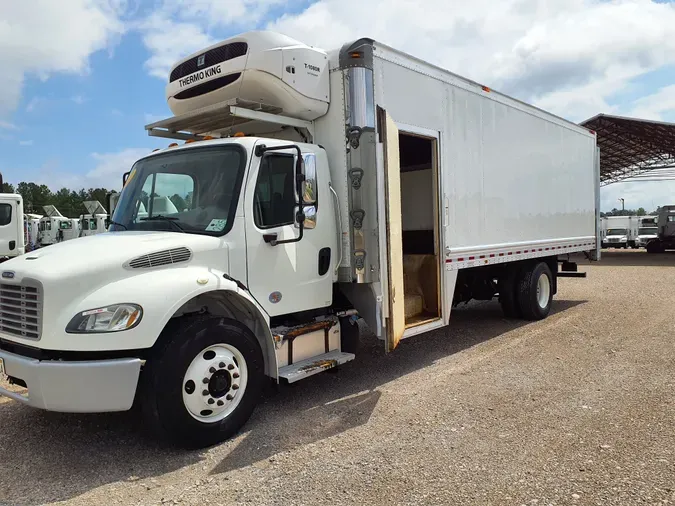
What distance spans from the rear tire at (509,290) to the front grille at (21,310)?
7272mm

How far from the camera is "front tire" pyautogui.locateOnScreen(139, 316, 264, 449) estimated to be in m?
3.99

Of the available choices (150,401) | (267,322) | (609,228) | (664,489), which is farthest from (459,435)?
(609,228)

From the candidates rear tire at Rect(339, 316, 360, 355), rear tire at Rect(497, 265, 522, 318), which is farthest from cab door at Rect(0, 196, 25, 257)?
rear tire at Rect(497, 265, 522, 318)

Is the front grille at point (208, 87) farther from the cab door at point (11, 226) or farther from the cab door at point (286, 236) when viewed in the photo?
the cab door at point (11, 226)

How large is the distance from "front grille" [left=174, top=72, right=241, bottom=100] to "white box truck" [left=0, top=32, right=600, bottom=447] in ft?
0.06

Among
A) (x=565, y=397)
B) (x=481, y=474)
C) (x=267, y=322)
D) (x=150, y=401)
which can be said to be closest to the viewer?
(x=481, y=474)

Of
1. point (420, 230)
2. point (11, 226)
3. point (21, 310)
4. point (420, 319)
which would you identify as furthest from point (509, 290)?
point (11, 226)

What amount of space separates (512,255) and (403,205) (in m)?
1.79

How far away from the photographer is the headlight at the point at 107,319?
3754 millimetres

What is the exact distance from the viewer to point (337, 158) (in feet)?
18.1

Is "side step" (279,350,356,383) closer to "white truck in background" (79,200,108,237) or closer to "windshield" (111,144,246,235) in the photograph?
"windshield" (111,144,246,235)

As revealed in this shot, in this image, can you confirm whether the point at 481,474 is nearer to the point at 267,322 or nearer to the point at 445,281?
the point at 267,322

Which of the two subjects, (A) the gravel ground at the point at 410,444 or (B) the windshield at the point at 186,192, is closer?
(A) the gravel ground at the point at 410,444

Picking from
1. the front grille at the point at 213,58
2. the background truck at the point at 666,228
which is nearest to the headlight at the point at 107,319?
the front grille at the point at 213,58
